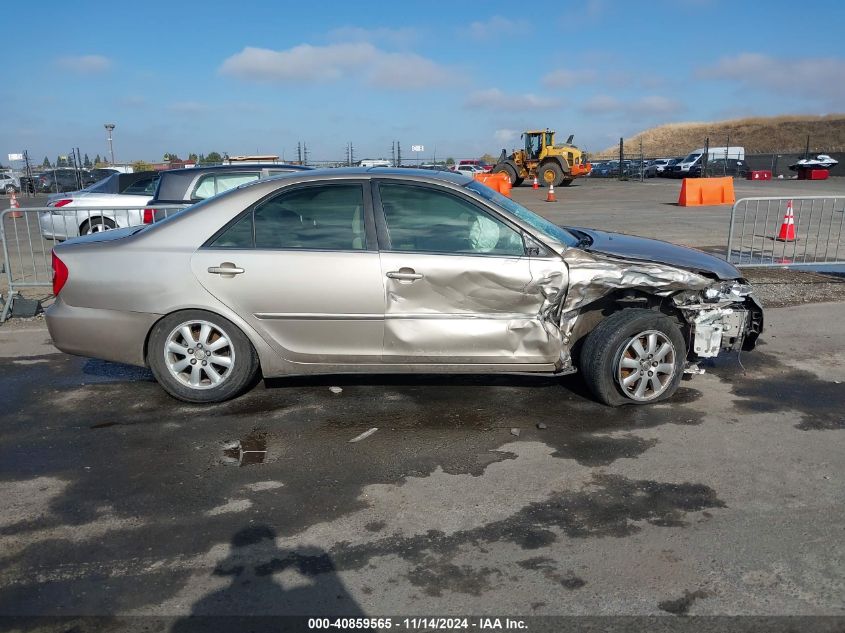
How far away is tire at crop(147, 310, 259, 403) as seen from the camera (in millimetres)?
4867

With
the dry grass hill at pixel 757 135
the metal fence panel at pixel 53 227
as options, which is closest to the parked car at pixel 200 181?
the metal fence panel at pixel 53 227

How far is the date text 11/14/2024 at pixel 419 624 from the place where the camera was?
2.70 m

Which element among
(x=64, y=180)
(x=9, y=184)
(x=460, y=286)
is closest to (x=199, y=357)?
(x=460, y=286)

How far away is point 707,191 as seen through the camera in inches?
887

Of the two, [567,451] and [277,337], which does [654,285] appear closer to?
[567,451]

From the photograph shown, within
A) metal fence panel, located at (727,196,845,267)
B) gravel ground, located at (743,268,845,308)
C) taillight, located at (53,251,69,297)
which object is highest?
taillight, located at (53,251,69,297)

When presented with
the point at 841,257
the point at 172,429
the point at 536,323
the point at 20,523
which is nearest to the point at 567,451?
the point at 536,323

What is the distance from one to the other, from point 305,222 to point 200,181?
4.95 metres

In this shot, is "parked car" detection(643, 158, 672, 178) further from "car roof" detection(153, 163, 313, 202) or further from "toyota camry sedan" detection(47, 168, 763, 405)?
"toyota camry sedan" detection(47, 168, 763, 405)

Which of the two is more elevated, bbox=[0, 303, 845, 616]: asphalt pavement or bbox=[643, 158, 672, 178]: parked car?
bbox=[643, 158, 672, 178]: parked car

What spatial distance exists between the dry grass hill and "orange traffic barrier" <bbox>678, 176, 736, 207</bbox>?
175ft

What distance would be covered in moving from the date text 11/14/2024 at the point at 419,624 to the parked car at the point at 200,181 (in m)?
7.21

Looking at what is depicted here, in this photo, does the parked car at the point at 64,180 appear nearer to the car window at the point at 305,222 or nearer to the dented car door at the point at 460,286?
the car window at the point at 305,222

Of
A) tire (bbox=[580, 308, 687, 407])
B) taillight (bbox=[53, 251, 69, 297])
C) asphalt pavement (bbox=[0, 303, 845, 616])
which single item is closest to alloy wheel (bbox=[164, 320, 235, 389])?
asphalt pavement (bbox=[0, 303, 845, 616])
